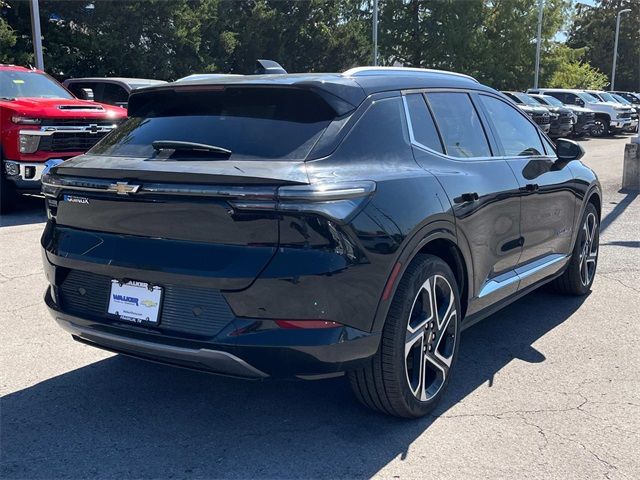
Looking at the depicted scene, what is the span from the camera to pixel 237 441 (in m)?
3.36

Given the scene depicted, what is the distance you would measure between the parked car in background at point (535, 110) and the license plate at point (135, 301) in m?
20.4

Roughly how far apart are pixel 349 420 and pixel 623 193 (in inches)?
418

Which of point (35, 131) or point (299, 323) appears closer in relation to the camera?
point (299, 323)

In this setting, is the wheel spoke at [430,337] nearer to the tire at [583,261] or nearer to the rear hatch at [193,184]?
the rear hatch at [193,184]

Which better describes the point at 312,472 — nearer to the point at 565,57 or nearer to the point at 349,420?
the point at 349,420

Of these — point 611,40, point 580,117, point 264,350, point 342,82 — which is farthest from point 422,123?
point 611,40

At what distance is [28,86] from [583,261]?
8495mm

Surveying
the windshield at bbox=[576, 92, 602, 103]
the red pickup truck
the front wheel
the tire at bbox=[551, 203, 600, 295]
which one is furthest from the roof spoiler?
the windshield at bbox=[576, 92, 602, 103]

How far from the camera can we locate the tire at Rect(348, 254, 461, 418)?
10.9 ft

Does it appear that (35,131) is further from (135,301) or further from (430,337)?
(430,337)

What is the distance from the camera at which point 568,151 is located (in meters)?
5.28

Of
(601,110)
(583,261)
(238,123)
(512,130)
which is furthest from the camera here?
(601,110)

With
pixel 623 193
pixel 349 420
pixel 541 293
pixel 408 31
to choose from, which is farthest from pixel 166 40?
pixel 349 420

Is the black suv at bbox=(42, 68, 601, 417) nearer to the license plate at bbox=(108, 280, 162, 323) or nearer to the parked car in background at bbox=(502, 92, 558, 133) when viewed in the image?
the license plate at bbox=(108, 280, 162, 323)
